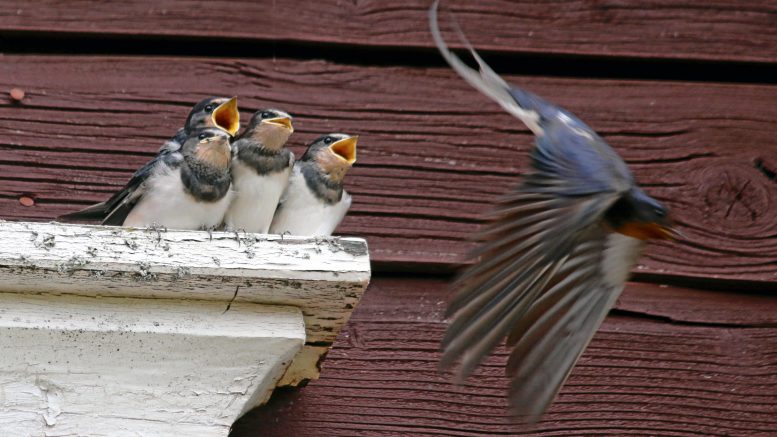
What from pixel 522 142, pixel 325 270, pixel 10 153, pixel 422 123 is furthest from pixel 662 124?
pixel 10 153

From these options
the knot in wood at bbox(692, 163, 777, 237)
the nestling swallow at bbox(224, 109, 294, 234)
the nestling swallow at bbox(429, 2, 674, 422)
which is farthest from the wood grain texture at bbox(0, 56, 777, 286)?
the nestling swallow at bbox(429, 2, 674, 422)

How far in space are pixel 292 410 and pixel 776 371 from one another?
61cm

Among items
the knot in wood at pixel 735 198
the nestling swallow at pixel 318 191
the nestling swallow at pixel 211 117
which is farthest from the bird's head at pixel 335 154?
the knot in wood at pixel 735 198

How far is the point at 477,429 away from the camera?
163 cm

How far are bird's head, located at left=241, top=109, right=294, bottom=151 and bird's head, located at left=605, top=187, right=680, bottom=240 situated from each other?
0.41 metres

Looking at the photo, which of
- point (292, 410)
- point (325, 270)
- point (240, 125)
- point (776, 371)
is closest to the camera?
point (325, 270)

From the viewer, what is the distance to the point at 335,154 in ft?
5.42

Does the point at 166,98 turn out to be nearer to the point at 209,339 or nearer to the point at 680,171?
the point at 209,339

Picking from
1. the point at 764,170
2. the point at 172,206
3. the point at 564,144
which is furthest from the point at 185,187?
the point at 764,170

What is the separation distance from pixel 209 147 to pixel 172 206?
0.08 meters

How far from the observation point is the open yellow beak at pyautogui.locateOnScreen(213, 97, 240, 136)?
1.65 meters

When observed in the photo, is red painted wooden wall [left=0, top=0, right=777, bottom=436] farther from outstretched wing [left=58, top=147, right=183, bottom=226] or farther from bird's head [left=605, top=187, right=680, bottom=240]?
bird's head [left=605, top=187, right=680, bottom=240]

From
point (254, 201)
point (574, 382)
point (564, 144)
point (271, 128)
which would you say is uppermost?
point (564, 144)

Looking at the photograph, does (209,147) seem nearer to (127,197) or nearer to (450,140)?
(127,197)
